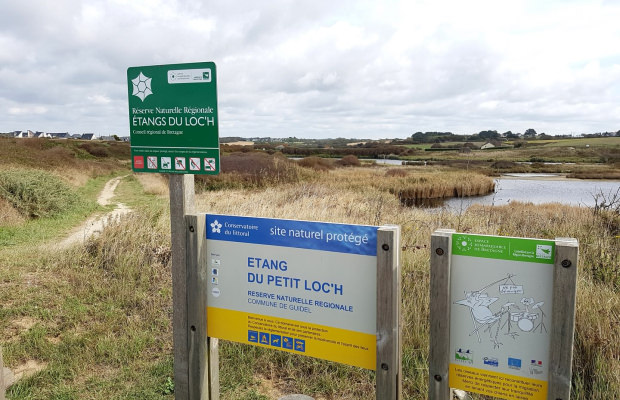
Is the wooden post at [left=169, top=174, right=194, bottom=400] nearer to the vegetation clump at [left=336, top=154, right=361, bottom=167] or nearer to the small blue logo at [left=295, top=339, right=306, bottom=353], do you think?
the small blue logo at [left=295, top=339, right=306, bottom=353]

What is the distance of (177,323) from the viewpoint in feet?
10.3

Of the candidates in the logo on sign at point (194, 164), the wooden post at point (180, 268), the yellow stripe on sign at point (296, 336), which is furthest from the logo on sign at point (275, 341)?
the logo on sign at point (194, 164)

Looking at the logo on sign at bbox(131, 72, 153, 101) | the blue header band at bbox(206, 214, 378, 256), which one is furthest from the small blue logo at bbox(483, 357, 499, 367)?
the logo on sign at bbox(131, 72, 153, 101)

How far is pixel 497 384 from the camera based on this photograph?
2346 mm

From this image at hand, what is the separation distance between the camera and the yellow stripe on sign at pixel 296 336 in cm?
260

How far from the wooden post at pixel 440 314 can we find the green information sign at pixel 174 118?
145 centimetres

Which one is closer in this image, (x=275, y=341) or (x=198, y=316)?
(x=275, y=341)

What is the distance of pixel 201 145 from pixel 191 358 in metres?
1.42

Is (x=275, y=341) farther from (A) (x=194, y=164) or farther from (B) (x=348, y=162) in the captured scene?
(B) (x=348, y=162)

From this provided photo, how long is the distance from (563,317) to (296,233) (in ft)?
4.67

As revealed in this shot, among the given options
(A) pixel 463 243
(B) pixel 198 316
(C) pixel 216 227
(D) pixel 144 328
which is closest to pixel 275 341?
(B) pixel 198 316

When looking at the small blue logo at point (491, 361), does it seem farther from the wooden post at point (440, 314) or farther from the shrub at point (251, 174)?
the shrub at point (251, 174)

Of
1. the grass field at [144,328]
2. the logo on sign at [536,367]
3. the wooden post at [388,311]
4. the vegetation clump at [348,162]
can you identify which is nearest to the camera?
the logo on sign at [536,367]

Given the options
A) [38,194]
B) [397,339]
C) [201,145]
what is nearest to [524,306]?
[397,339]
